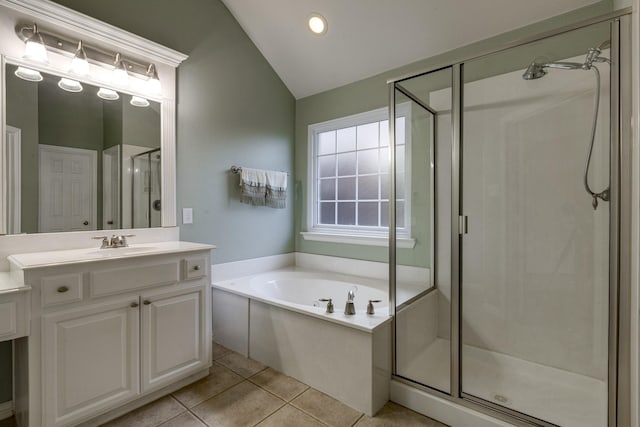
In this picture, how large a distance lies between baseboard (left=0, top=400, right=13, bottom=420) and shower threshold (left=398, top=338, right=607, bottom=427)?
2212 mm

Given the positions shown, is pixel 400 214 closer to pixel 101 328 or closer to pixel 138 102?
pixel 101 328

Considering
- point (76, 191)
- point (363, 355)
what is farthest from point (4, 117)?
point (363, 355)

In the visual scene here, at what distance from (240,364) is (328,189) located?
1856 millimetres

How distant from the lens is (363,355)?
68.7 inches

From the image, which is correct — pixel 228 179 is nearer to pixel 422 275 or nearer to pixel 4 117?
pixel 4 117

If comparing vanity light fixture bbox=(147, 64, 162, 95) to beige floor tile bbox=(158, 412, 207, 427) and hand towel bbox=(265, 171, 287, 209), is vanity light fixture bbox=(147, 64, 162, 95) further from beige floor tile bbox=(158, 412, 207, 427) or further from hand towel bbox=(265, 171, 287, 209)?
beige floor tile bbox=(158, 412, 207, 427)

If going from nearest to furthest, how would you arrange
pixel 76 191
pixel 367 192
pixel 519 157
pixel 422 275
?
pixel 76 191, pixel 519 157, pixel 422 275, pixel 367 192

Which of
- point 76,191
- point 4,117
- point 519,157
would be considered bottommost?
point 76,191

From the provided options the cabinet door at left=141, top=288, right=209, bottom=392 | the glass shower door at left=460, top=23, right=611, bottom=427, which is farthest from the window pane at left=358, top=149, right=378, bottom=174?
the cabinet door at left=141, top=288, right=209, bottom=392

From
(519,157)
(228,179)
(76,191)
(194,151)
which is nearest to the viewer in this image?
(76,191)

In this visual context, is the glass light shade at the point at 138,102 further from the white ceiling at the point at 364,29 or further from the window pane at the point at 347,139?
the window pane at the point at 347,139

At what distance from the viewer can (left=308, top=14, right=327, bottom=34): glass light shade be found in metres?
2.62

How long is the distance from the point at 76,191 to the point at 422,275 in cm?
241

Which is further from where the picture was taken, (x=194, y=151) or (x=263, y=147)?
(x=263, y=147)
